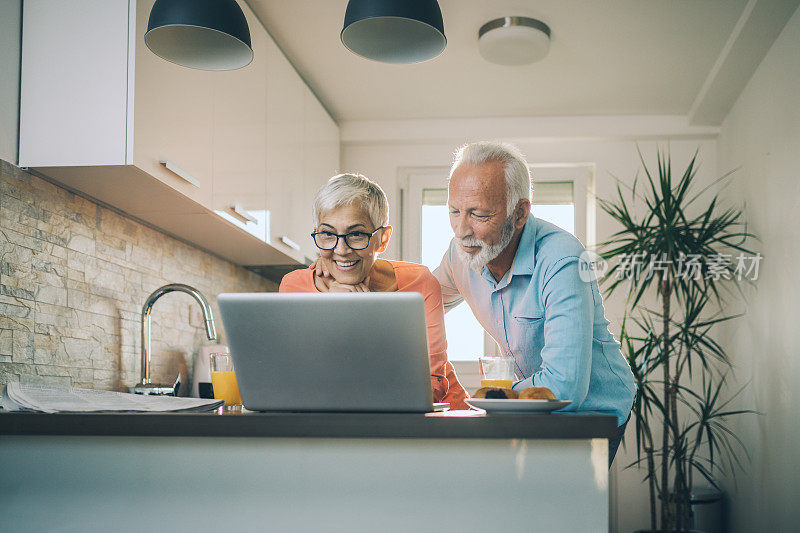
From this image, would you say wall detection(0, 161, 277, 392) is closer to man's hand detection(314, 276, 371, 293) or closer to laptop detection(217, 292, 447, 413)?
man's hand detection(314, 276, 371, 293)

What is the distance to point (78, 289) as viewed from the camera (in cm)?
230

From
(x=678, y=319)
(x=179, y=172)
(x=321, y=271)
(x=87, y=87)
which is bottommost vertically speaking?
(x=678, y=319)

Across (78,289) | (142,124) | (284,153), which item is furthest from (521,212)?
(284,153)

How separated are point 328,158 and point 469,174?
2515 millimetres

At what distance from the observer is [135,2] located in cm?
205

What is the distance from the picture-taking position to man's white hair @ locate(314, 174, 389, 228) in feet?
6.50

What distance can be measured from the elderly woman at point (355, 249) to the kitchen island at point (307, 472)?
2.69ft

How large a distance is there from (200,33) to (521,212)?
0.98 m

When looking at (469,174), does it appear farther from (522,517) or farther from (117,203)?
(117,203)

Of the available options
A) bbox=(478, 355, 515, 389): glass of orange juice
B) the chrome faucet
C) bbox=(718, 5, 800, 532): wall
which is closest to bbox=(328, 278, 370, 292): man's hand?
bbox=(478, 355, 515, 389): glass of orange juice

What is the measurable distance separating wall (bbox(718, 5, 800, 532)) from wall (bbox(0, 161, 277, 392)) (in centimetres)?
256

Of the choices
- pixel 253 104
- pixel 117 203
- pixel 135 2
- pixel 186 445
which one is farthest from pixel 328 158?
pixel 186 445

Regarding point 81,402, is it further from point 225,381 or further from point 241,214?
point 241,214

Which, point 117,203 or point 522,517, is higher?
point 117,203
